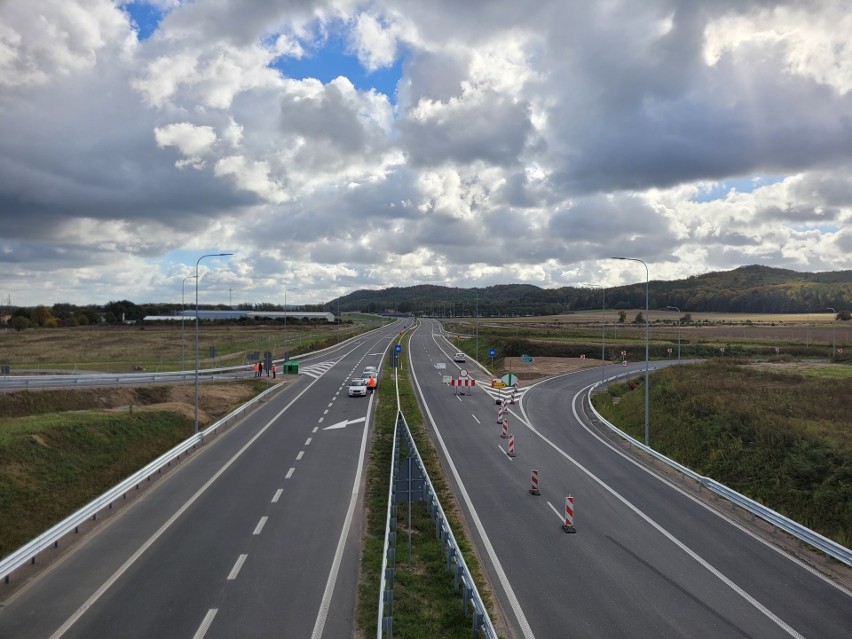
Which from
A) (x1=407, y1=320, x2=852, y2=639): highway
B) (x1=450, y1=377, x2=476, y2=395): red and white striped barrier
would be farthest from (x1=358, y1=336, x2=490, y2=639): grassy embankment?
(x1=450, y1=377, x2=476, y2=395): red and white striped barrier

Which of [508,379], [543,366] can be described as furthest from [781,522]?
[543,366]

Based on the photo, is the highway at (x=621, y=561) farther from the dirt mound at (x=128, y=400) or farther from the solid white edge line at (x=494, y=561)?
the dirt mound at (x=128, y=400)

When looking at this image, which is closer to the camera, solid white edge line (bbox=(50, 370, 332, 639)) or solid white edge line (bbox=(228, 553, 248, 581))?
solid white edge line (bbox=(50, 370, 332, 639))

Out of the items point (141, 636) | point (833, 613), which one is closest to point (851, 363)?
point (833, 613)

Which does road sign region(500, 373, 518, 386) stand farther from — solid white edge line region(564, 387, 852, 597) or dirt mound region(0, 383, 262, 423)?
dirt mound region(0, 383, 262, 423)

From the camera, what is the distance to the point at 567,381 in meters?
55.8

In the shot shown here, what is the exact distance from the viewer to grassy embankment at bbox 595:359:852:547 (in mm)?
18953

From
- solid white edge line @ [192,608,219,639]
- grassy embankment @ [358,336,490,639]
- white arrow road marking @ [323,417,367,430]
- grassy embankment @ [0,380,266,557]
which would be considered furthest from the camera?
white arrow road marking @ [323,417,367,430]

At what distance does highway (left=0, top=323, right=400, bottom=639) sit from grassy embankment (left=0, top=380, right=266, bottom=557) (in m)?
2.97

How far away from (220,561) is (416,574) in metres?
4.81

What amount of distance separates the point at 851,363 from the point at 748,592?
54.2 metres

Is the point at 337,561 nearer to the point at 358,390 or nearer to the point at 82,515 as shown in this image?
the point at 82,515

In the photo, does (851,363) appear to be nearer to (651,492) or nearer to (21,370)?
(651,492)

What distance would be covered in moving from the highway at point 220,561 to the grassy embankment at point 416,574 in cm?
40
